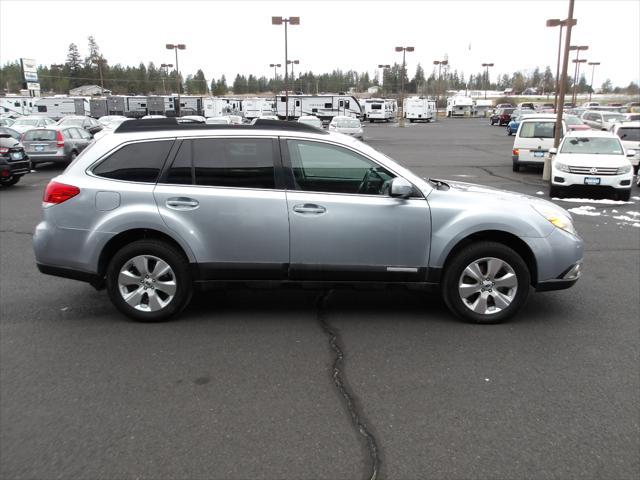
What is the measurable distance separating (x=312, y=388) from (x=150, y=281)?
199cm

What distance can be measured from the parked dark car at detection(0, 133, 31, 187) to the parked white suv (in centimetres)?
1378

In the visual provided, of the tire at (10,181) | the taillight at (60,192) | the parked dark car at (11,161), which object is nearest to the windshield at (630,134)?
the taillight at (60,192)

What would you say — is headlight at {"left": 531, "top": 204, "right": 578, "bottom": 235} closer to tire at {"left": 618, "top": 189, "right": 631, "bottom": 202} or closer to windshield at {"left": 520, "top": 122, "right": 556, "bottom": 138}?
tire at {"left": 618, "top": 189, "right": 631, "bottom": 202}

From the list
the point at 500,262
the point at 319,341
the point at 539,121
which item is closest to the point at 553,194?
the point at 539,121

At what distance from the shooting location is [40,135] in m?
20.0

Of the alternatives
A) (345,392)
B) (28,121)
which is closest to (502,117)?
(28,121)

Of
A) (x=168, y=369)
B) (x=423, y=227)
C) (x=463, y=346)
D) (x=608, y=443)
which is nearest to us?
(x=608, y=443)

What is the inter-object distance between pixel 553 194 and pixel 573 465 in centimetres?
1174

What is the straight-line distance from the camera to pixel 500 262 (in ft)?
16.5

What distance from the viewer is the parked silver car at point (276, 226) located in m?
4.98

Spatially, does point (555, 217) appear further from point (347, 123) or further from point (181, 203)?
point (347, 123)

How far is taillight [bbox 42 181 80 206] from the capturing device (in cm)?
505

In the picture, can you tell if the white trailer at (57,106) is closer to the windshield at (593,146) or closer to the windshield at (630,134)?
the windshield at (630,134)

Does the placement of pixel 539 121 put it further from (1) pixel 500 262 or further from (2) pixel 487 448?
(2) pixel 487 448
